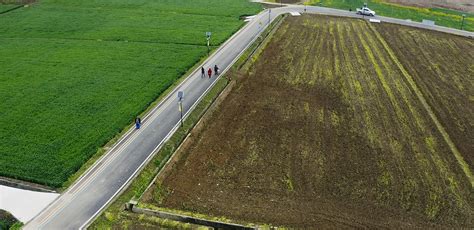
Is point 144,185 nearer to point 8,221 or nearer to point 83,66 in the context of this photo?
point 8,221

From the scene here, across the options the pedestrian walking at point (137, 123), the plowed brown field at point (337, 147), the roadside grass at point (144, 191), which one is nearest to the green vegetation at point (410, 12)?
the plowed brown field at point (337, 147)

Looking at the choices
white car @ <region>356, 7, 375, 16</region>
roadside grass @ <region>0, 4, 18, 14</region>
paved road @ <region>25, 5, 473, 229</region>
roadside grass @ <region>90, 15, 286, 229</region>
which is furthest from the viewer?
white car @ <region>356, 7, 375, 16</region>

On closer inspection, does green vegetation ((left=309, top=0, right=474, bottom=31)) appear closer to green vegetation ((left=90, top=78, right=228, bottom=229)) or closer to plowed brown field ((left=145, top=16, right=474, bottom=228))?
plowed brown field ((left=145, top=16, right=474, bottom=228))

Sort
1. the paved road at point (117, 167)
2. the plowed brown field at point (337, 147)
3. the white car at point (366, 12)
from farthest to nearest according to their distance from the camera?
the white car at point (366, 12) < the plowed brown field at point (337, 147) < the paved road at point (117, 167)

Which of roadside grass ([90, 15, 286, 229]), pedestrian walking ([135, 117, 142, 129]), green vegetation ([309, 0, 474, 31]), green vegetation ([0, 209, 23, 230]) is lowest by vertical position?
green vegetation ([0, 209, 23, 230])

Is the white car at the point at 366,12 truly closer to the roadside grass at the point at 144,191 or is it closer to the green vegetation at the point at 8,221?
the roadside grass at the point at 144,191

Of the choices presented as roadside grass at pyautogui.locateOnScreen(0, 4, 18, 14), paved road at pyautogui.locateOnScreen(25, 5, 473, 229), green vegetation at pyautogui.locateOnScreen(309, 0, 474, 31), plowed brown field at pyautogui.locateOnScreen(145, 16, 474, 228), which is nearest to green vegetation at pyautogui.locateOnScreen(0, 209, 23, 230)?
paved road at pyautogui.locateOnScreen(25, 5, 473, 229)

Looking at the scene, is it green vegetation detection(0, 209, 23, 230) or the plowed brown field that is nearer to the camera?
green vegetation detection(0, 209, 23, 230)

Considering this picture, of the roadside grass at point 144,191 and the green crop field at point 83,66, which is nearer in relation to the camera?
the roadside grass at point 144,191
